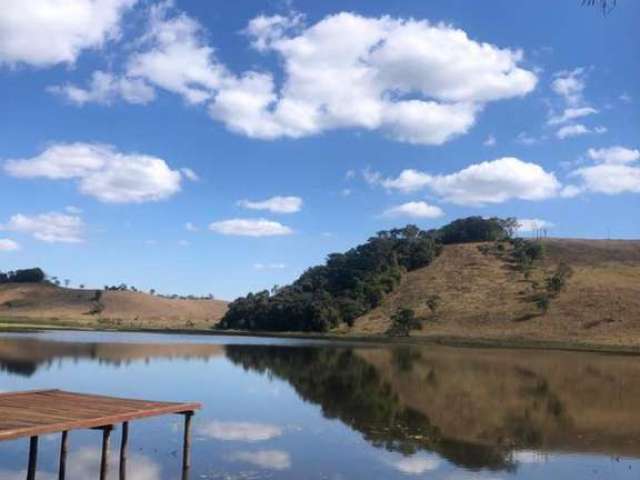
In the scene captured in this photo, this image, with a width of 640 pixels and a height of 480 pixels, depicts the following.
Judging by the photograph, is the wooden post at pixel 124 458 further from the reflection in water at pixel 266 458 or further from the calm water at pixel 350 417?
the reflection in water at pixel 266 458

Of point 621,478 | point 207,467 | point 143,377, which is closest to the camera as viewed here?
point 207,467

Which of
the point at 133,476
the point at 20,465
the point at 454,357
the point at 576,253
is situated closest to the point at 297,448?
the point at 133,476

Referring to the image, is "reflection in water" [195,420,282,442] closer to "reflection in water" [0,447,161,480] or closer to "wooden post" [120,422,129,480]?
"reflection in water" [0,447,161,480]

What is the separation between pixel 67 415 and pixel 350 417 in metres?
16.9

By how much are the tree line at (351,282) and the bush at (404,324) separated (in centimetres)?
1396

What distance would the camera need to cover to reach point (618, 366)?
234ft

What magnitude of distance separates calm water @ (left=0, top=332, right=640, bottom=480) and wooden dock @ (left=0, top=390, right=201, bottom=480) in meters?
1.25

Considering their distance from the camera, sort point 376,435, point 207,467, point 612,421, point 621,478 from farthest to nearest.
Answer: point 612,421, point 376,435, point 621,478, point 207,467

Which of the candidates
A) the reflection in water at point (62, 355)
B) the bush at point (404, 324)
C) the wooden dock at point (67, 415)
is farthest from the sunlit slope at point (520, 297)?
the wooden dock at point (67, 415)

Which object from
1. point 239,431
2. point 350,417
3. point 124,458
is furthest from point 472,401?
point 124,458

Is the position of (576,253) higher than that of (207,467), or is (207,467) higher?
(576,253)

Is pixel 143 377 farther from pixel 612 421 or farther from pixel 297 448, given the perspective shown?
pixel 612 421

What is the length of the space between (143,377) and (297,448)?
2180 centimetres

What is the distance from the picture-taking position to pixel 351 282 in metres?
152
